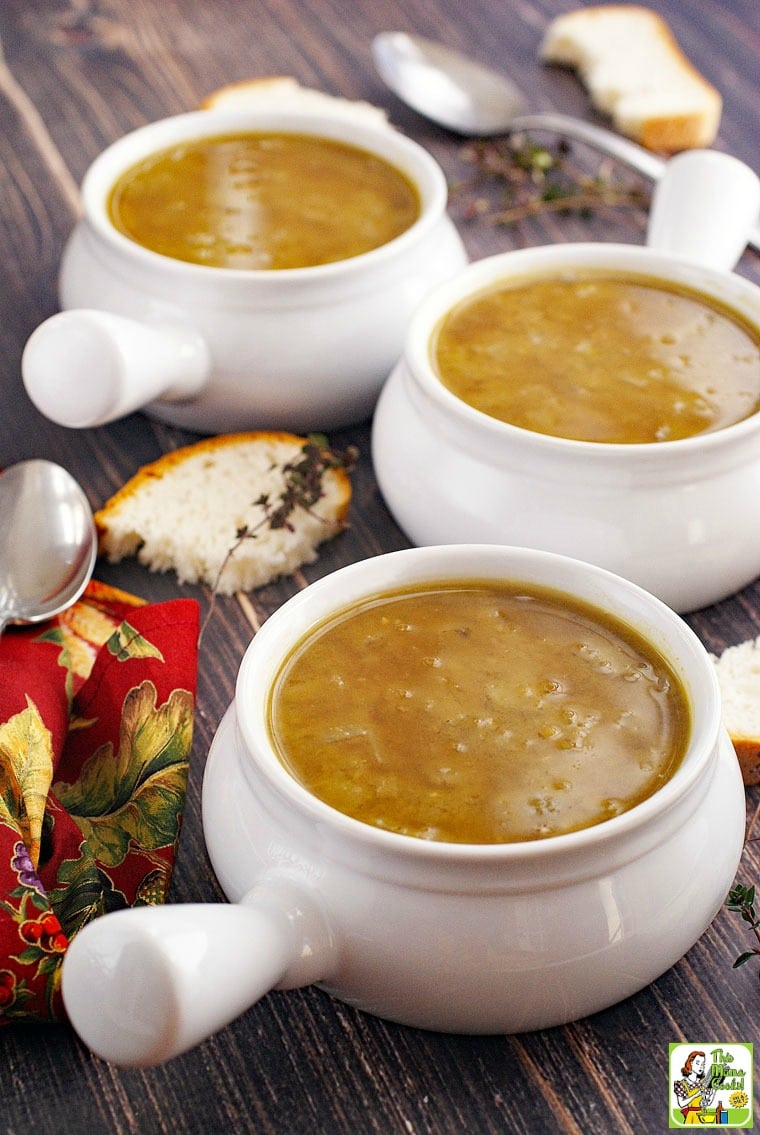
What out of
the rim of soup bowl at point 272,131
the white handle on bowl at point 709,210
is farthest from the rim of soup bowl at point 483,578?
the white handle on bowl at point 709,210

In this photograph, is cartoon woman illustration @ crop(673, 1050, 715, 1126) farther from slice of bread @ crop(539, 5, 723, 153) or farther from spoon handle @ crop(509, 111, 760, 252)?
slice of bread @ crop(539, 5, 723, 153)

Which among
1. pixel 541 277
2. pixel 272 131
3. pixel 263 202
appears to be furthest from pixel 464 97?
pixel 541 277

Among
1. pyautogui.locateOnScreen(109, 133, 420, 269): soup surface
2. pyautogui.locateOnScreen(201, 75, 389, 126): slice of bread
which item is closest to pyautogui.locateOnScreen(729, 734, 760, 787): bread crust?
pyautogui.locateOnScreen(109, 133, 420, 269): soup surface

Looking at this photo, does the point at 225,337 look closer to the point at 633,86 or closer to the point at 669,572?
the point at 669,572

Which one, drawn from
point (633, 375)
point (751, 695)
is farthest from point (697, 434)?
point (751, 695)

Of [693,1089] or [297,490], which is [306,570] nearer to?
[297,490]

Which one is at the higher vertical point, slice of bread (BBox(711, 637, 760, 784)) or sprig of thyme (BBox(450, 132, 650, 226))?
slice of bread (BBox(711, 637, 760, 784))

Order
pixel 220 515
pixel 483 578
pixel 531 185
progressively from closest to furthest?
1. pixel 483 578
2. pixel 220 515
3. pixel 531 185
